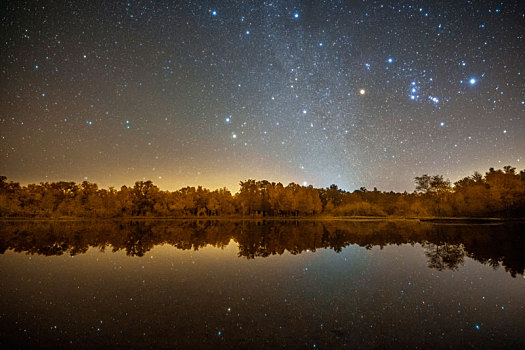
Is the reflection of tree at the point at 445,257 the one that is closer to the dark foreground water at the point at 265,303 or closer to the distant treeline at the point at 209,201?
the dark foreground water at the point at 265,303

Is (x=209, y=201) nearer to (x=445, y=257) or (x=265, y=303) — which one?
(x=445, y=257)

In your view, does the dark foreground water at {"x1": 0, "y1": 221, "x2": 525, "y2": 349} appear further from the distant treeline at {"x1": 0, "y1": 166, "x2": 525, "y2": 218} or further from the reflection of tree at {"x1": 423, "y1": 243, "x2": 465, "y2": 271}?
the distant treeline at {"x1": 0, "y1": 166, "x2": 525, "y2": 218}

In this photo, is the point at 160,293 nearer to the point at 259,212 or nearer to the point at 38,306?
the point at 38,306

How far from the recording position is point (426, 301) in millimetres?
8289

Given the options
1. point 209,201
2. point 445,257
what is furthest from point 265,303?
point 209,201

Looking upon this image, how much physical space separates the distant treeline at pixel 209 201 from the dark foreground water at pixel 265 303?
60.1m

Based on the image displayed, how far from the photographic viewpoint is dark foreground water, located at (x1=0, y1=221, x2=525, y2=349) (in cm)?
597

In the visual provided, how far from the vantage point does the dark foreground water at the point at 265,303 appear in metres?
5.97

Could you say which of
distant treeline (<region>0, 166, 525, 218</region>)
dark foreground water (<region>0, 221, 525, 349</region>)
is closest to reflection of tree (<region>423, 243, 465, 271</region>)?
dark foreground water (<region>0, 221, 525, 349</region>)

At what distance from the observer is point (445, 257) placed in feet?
51.1

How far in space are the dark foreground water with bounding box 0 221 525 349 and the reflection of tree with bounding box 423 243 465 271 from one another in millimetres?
A: 85

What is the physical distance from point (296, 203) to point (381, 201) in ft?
130

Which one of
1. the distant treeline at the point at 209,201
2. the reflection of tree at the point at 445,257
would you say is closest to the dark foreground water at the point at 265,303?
the reflection of tree at the point at 445,257

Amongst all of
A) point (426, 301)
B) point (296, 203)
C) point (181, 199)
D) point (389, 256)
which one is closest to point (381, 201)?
point (296, 203)
